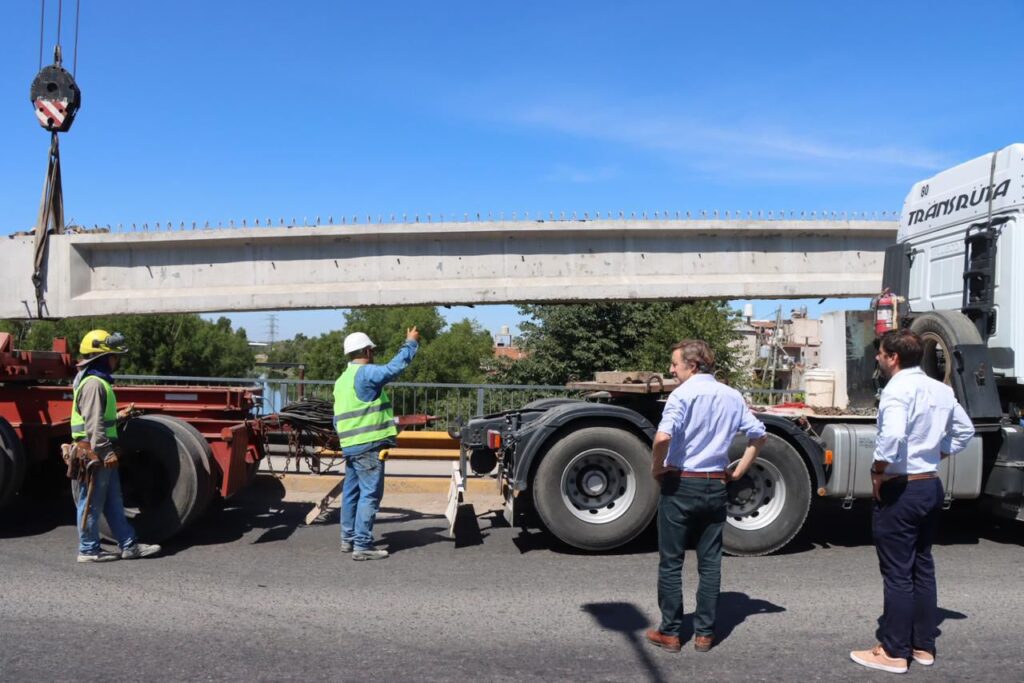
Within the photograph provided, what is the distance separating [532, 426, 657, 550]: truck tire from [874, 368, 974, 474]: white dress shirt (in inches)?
111

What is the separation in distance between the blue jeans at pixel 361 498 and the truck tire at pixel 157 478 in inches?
48.5

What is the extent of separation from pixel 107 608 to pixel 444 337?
64437mm

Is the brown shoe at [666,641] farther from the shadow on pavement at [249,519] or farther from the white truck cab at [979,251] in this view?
the white truck cab at [979,251]

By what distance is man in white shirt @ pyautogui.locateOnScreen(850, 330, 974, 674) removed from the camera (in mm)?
4461

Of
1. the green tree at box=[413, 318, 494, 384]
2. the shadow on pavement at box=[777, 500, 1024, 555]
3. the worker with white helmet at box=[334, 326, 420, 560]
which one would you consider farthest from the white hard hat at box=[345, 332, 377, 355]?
the green tree at box=[413, 318, 494, 384]

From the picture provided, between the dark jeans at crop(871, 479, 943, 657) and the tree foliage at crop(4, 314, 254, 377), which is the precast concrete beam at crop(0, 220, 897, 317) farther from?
the tree foliage at crop(4, 314, 254, 377)

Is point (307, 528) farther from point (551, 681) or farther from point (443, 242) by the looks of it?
point (443, 242)

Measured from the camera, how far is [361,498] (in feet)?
23.1

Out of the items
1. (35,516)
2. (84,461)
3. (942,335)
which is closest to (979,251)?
(942,335)

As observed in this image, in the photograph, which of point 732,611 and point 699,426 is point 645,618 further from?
point 699,426

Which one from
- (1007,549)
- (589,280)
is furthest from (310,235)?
(1007,549)

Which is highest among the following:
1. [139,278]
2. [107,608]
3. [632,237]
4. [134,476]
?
[632,237]

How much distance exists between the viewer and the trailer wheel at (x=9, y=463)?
7.18m

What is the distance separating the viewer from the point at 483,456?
7.82m
